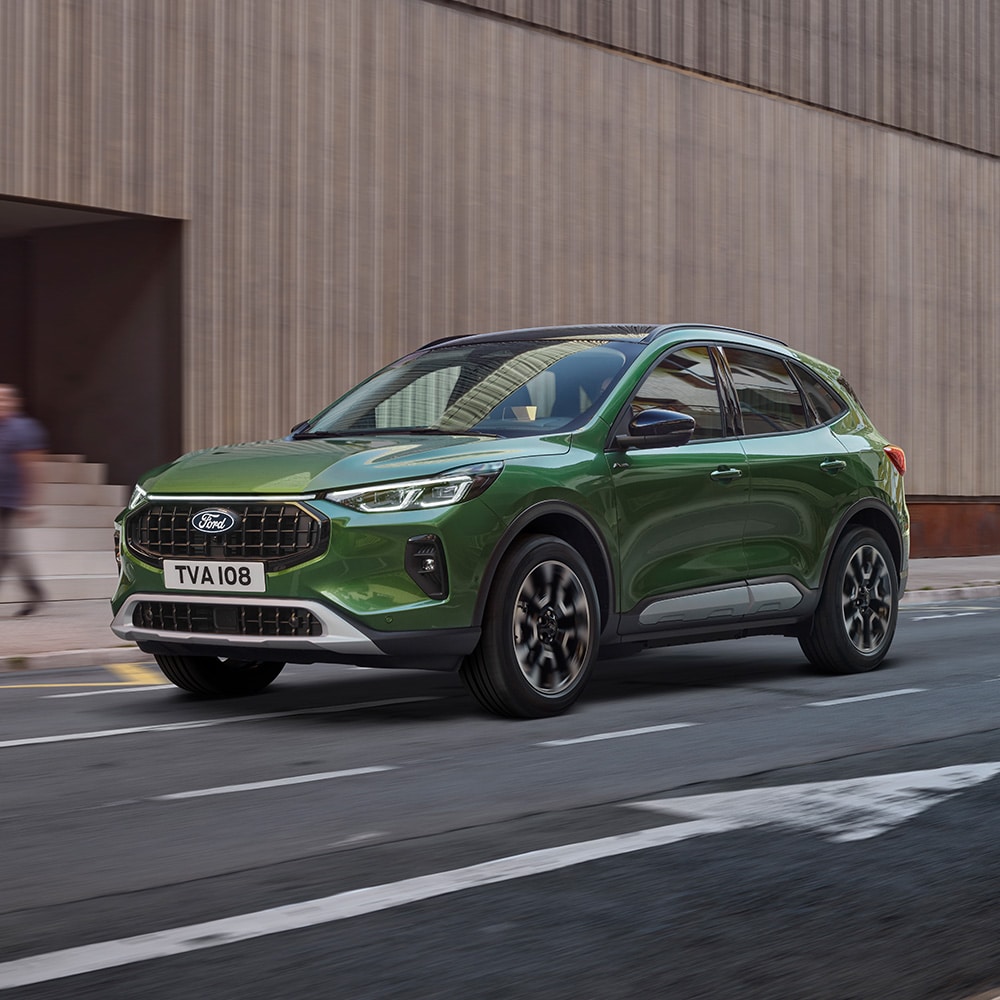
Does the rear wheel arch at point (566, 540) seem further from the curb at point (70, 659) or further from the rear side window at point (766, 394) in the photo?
the curb at point (70, 659)

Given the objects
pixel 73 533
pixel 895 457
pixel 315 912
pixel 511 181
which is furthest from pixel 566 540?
pixel 511 181

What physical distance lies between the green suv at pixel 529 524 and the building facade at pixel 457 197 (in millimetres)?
8924

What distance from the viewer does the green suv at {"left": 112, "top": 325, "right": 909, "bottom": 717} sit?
7.02 m

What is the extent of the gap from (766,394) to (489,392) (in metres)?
1.80

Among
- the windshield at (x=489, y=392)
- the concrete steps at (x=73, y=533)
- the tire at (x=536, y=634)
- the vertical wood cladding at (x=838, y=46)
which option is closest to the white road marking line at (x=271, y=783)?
the tire at (x=536, y=634)

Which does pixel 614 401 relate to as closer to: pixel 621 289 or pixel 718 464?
pixel 718 464

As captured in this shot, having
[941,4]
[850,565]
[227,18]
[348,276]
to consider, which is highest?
[941,4]

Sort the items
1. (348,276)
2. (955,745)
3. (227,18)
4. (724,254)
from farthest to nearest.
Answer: (724,254)
(348,276)
(227,18)
(955,745)

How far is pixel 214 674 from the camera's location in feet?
27.4

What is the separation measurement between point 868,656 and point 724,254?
15.4 meters

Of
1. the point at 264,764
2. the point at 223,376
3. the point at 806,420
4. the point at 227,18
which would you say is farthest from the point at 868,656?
the point at 227,18

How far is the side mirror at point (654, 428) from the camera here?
308 inches

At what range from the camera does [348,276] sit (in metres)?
19.0

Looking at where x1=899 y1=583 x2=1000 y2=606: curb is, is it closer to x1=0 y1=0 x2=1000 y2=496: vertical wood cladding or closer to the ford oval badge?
x1=0 y1=0 x2=1000 y2=496: vertical wood cladding
